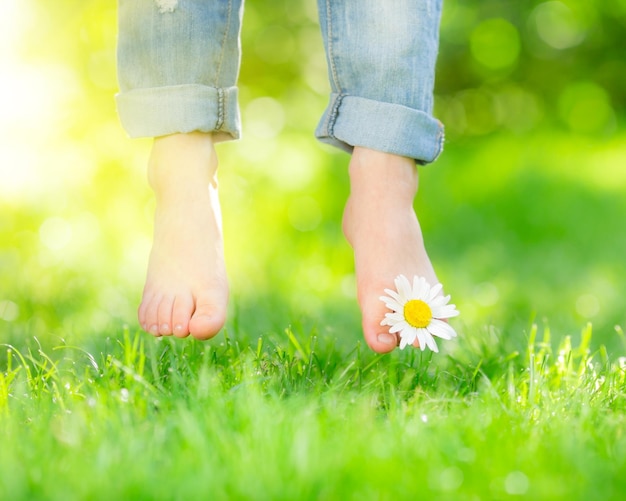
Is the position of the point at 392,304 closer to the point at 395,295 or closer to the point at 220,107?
the point at 395,295

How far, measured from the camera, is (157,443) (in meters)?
0.99

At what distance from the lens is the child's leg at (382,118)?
1.46 metres

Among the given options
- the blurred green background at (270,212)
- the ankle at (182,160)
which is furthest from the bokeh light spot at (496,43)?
the ankle at (182,160)

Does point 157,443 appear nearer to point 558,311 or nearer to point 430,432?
point 430,432

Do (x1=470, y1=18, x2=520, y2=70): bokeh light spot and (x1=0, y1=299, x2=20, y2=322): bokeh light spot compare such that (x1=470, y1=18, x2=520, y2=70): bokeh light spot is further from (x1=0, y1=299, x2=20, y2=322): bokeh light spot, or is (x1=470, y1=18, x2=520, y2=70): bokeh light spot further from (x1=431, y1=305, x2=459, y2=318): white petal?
(x1=431, y1=305, x2=459, y2=318): white petal

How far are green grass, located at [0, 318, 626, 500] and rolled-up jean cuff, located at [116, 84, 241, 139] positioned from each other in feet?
1.33

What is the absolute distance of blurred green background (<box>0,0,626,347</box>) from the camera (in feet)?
6.75

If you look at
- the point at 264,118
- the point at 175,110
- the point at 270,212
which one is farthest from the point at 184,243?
the point at 264,118

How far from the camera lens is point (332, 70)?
4.99ft

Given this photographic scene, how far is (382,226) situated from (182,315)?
389 mm

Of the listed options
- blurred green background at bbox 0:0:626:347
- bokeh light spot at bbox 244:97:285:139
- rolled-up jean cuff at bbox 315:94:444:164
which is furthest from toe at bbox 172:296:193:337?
bokeh light spot at bbox 244:97:285:139

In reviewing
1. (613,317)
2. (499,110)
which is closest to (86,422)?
(613,317)

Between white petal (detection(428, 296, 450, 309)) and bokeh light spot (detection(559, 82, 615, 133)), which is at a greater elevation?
bokeh light spot (detection(559, 82, 615, 133))

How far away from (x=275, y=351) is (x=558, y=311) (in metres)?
1.10
